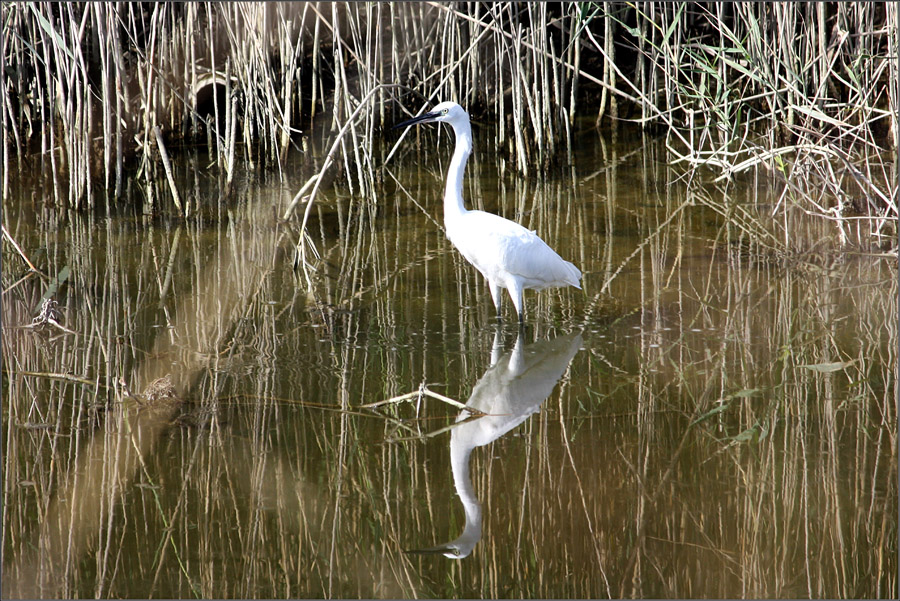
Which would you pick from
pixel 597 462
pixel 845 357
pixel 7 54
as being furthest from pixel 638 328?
pixel 7 54

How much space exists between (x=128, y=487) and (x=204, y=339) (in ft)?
4.98

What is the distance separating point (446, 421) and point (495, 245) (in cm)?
127

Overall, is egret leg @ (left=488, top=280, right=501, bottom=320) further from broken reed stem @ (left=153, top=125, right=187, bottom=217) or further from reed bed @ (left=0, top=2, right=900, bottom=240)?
broken reed stem @ (left=153, top=125, right=187, bottom=217)

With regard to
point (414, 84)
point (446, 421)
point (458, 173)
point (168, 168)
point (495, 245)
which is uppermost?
point (414, 84)

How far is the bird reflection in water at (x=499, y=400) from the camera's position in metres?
3.04

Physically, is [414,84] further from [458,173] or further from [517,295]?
[517,295]

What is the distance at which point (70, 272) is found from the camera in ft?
18.5

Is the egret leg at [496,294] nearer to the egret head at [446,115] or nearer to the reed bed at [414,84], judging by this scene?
the egret head at [446,115]

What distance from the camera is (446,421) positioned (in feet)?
12.3

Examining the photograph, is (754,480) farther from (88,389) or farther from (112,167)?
(112,167)

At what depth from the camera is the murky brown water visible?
9.37 ft

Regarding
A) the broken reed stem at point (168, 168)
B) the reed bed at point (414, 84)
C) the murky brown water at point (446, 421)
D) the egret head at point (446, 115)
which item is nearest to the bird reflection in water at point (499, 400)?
the murky brown water at point (446, 421)

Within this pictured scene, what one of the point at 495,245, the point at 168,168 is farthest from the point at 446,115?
the point at 168,168

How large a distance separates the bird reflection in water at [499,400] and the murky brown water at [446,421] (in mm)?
15
